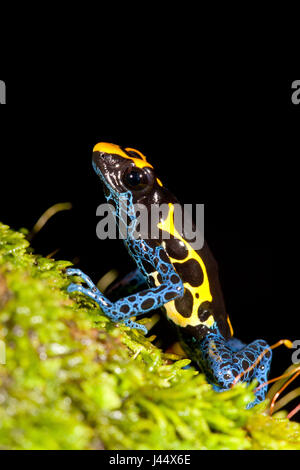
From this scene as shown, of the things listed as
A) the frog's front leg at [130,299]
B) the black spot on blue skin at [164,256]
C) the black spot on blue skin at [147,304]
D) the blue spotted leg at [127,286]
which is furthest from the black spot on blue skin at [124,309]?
the blue spotted leg at [127,286]

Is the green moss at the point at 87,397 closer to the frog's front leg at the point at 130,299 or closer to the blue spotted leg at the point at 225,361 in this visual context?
the frog's front leg at the point at 130,299

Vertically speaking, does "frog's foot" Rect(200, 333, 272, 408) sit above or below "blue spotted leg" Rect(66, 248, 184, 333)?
below

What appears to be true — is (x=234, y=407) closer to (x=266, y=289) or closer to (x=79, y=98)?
(x=266, y=289)

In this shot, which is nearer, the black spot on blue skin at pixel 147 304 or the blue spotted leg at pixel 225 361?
the black spot on blue skin at pixel 147 304

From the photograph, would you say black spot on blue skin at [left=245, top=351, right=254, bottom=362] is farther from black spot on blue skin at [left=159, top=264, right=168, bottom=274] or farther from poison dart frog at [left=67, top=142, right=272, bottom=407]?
black spot on blue skin at [left=159, top=264, right=168, bottom=274]

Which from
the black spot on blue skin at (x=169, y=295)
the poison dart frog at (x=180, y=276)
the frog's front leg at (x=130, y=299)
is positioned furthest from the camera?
the poison dart frog at (x=180, y=276)

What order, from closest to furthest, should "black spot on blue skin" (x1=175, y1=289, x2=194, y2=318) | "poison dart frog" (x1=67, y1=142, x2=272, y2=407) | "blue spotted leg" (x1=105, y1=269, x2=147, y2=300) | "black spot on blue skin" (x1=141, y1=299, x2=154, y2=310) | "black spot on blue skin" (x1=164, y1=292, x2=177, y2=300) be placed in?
"black spot on blue skin" (x1=141, y1=299, x2=154, y2=310), "black spot on blue skin" (x1=164, y1=292, x2=177, y2=300), "poison dart frog" (x1=67, y1=142, x2=272, y2=407), "black spot on blue skin" (x1=175, y1=289, x2=194, y2=318), "blue spotted leg" (x1=105, y1=269, x2=147, y2=300)

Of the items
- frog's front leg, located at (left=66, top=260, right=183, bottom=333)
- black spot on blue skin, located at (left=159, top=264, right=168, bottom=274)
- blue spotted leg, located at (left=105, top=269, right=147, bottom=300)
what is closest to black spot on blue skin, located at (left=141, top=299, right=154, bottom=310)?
frog's front leg, located at (left=66, top=260, right=183, bottom=333)

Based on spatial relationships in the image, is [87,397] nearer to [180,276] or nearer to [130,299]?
[130,299]
